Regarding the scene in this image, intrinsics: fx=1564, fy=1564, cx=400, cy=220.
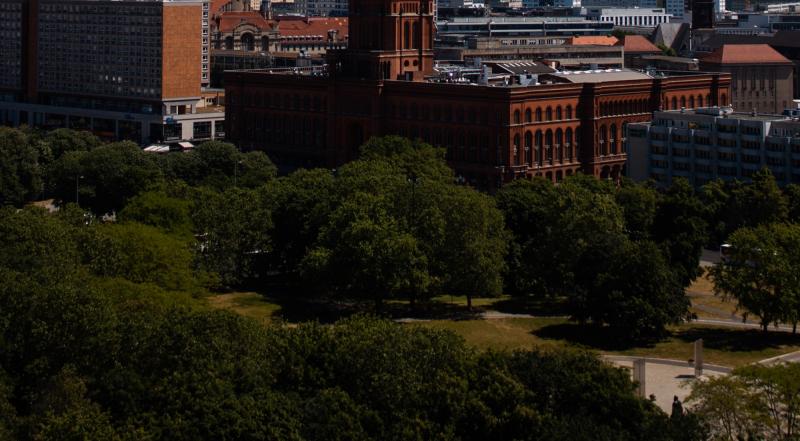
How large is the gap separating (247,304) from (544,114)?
55.5 meters

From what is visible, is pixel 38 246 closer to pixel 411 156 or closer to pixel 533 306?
A: pixel 533 306

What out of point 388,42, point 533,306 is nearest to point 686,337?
point 533,306

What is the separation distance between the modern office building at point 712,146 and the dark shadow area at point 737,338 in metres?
40.5

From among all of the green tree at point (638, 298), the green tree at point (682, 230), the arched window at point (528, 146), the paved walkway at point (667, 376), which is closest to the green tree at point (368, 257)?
the green tree at point (638, 298)

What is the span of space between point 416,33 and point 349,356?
105 m

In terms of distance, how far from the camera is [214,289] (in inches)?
4835

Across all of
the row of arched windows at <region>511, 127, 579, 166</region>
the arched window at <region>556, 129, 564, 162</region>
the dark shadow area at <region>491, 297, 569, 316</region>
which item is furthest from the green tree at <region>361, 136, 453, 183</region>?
the dark shadow area at <region>491, 297, 569, 316</region>

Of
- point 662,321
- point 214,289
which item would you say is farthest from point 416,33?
point 662,321

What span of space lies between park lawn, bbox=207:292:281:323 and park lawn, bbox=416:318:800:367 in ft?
40.2

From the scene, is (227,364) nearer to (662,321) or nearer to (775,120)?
(662,321)

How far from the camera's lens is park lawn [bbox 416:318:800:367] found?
10338 cm

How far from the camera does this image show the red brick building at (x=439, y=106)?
535ft

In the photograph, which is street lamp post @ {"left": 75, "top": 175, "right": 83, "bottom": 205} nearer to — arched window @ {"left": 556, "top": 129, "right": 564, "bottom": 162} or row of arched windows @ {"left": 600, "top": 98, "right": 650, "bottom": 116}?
arched window @ {"left": 556, "top": 129, "right": 564, "bottom": 162}

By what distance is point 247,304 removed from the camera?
389ft
